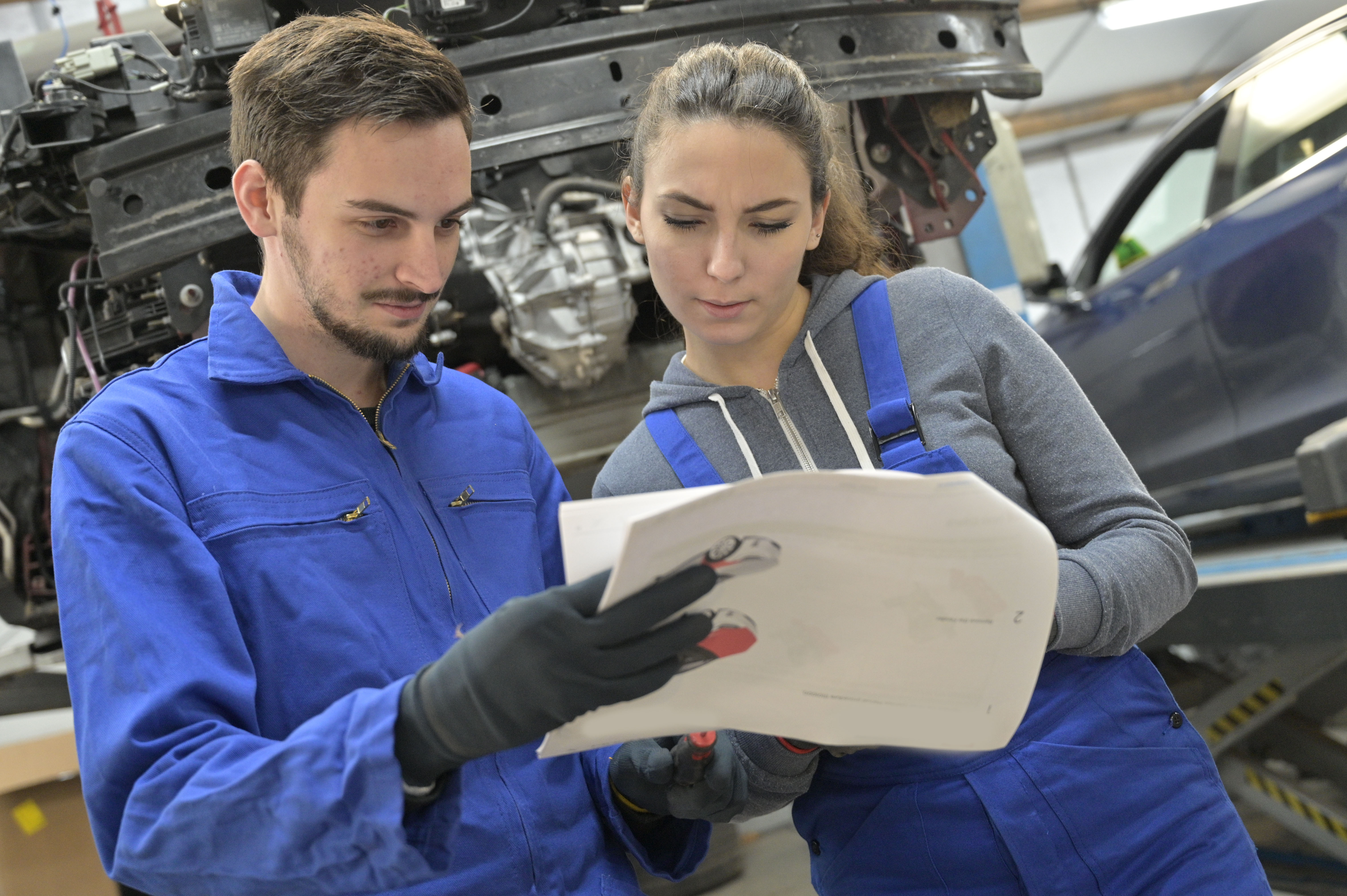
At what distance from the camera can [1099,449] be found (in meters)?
1.14

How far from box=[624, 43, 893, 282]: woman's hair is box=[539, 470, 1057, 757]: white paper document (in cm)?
62

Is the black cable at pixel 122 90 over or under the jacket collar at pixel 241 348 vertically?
over

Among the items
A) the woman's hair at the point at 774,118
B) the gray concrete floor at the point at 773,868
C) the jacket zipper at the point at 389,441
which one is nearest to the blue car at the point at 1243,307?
the gray concrete floor at the point at 773,868

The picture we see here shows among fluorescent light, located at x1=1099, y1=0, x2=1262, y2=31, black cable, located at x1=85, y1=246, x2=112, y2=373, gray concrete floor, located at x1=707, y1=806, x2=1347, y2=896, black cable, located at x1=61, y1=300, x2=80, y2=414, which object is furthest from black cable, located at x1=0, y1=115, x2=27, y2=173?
fluorescent light, located at x1=1099, y1=0, x2=1262, y2=31

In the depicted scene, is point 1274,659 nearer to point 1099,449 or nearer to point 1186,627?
point 1186,627

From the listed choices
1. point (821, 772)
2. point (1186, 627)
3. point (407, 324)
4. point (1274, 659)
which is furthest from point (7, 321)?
point (1274, 659)

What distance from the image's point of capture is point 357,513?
3.46 ft

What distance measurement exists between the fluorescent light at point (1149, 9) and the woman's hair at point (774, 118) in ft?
23.0

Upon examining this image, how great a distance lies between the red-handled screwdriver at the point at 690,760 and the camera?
106 centimetres

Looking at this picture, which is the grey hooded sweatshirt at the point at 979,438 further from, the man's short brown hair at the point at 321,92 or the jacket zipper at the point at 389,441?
the man's short brown hair at the point at 321,92

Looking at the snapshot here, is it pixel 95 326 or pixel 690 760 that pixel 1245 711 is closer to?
pixel 690 760

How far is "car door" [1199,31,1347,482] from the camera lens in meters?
2.60

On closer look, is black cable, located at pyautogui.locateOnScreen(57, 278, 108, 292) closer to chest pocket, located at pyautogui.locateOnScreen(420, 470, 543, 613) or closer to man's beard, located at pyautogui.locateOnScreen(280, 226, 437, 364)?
man's beard, located at pyautogui.locateOnScreen(280, 226, 437, 364)

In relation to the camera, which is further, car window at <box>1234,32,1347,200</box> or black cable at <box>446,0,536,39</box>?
car window at <box>1234,32,1347,200</box>
